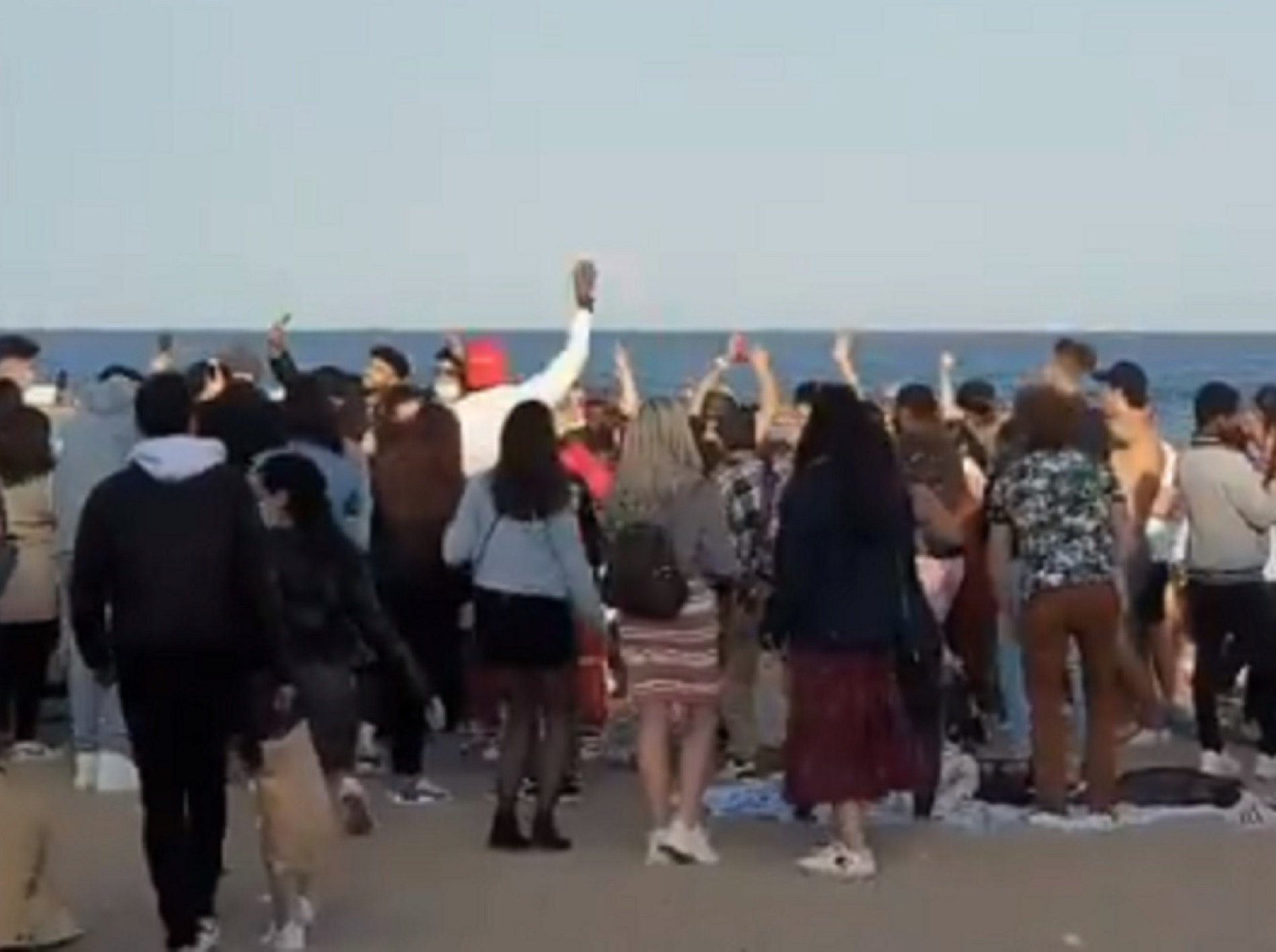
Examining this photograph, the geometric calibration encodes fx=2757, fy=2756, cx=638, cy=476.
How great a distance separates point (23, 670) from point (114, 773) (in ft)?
4.35

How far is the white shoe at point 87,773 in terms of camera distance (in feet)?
39.3

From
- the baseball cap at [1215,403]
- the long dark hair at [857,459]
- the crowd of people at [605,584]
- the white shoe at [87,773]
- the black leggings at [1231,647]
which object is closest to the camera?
the crowd of people at [605,584]

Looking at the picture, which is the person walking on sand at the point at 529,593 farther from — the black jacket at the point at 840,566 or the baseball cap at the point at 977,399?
the baseball cap at the point at 977,399

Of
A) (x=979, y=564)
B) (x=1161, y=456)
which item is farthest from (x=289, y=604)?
(x=1161, y=456)

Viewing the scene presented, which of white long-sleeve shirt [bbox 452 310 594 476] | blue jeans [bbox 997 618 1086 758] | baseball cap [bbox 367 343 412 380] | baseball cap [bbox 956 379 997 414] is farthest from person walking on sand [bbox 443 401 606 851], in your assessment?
baseball cap [bbox 956 379 997 414]

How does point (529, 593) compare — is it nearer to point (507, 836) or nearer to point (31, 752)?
point (507, 836)

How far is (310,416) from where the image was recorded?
36.6ft

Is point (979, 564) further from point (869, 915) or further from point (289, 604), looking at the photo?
point (289, 604)

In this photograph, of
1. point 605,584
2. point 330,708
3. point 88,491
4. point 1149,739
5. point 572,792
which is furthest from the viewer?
point 1149,739

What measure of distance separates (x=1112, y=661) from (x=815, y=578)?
1686 mm

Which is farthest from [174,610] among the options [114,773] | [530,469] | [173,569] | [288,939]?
[114,773]

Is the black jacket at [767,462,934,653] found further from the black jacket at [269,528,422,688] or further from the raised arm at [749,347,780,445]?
the raised arm at [749,347,780,445]

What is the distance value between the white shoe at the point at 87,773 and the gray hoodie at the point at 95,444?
35.9 inches

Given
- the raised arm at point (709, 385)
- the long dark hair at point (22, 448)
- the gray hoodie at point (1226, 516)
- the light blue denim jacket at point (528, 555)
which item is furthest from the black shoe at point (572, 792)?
the gray hoodie at point (1226, 516)
